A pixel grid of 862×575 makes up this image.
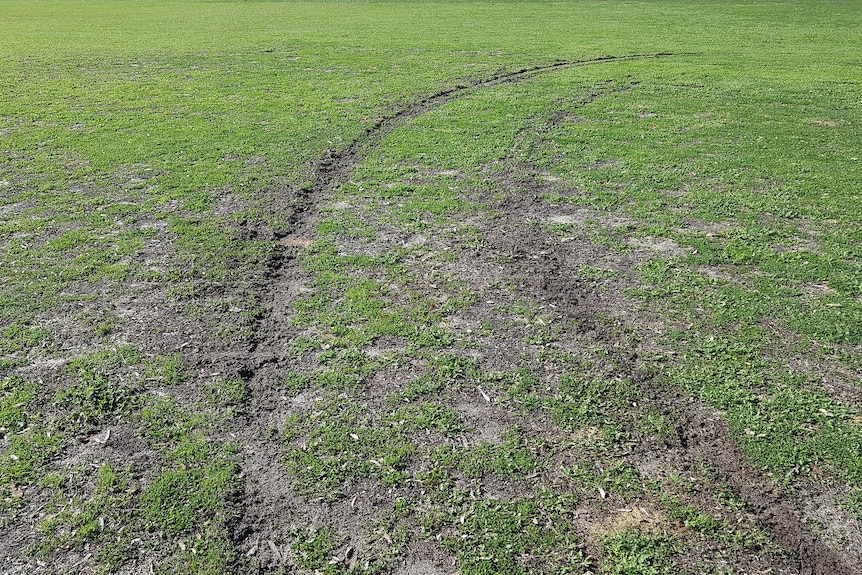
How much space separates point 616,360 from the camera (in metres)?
6.18

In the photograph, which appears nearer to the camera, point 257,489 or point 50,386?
point 257,489

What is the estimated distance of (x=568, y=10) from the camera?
1529 inches

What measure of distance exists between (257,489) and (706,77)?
17.4m

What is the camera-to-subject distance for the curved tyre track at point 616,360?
445 centimetres

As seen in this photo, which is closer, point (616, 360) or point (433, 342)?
point (616, 360)

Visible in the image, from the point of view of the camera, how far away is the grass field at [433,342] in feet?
14.8

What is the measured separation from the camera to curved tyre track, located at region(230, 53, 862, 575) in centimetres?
445

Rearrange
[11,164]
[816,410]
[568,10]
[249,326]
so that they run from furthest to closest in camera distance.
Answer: [568,10] → [11,164] → [249,326] → [816,410]

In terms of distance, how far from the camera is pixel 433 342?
256 inches

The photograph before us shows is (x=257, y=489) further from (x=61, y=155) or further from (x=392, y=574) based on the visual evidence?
(x=61, y=155)

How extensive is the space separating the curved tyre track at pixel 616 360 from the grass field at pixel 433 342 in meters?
0.02

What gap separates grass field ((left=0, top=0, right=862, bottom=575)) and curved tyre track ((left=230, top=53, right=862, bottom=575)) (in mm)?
24

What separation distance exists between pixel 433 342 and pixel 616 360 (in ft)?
5.20

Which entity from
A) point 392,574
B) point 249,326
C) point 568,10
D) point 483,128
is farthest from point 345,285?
point 568,10
